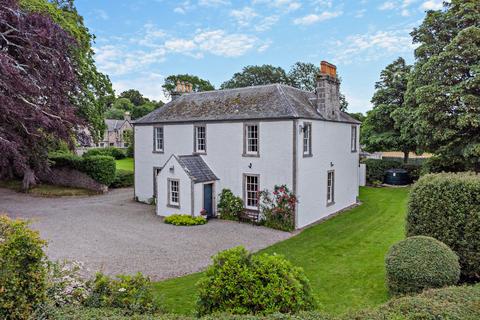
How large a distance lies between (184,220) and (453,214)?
1162cm

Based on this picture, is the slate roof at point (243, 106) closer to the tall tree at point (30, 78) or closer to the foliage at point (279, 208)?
the foliage at point (279, 208)

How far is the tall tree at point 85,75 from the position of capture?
18.5 meters

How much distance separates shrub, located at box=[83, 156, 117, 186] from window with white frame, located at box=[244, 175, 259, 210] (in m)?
13.5

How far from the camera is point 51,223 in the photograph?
16.2 m

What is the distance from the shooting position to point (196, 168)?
18.0 metres

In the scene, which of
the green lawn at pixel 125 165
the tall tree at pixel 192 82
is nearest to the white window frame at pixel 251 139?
the green lawn at pixel 125 165

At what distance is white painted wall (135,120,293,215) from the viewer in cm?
1612

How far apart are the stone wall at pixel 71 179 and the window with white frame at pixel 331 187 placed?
17175mm

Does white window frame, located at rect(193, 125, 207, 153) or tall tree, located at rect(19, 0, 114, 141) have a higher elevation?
tall tree, located at rect(19, 0, 114, 141)

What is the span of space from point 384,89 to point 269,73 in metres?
31.7

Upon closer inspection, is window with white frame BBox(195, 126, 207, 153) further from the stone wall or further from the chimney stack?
the stone wall

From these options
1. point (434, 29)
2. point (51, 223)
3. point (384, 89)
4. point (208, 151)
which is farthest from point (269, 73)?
point (51, 223)

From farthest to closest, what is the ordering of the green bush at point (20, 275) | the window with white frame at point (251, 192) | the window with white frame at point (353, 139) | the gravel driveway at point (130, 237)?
the window with white frame at point (353, 139)
the window with white frame at point (251, 192)
the gravel driveway at point (130, 237)
the green bush at point (20, 275)

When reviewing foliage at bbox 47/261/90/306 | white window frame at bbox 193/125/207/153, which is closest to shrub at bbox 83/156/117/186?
white window frame at bbox 193/125/207/153
